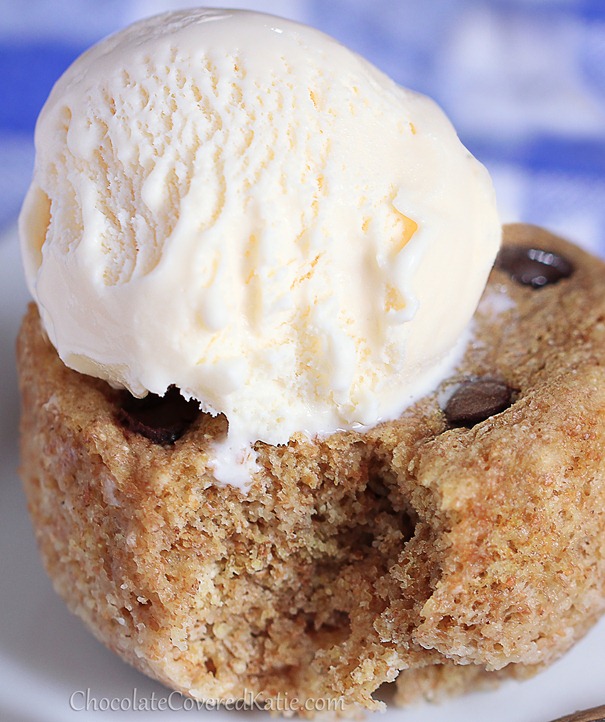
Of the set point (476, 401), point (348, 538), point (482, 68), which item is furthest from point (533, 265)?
point (482, 68)

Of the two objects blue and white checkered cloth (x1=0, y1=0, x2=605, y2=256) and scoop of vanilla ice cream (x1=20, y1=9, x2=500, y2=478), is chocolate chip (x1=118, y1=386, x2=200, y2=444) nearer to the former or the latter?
scoop of vanilla ice cream (x1=20, y1=9, x2=500, y2=478)

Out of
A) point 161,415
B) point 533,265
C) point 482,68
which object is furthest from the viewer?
point 482,68

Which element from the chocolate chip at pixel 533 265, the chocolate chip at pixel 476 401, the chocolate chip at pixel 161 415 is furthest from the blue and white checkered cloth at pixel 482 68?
the chocolate chip at pixel 161 415

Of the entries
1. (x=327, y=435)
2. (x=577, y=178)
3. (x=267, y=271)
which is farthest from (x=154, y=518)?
(x=577, y=178)

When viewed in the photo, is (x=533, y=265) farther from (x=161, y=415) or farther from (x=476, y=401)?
(x=161, y=415)

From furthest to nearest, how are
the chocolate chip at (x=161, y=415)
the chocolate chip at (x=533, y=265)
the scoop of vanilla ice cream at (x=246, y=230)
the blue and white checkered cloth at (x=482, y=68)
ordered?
the blue and white checkered cloth at (x=482, y=68), the chocolate chip at (x=533, y=265), the chocolate chip at (x=161, y=415), the scoop of vanilla ice cream at (x=246, y=230)

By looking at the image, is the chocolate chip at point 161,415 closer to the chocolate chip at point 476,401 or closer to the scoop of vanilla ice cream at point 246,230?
the scoop of vanilla ice cream at point 246,230

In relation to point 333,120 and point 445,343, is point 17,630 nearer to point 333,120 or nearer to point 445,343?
point 445,343
